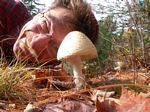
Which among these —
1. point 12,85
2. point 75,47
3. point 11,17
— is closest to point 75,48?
point 75,47

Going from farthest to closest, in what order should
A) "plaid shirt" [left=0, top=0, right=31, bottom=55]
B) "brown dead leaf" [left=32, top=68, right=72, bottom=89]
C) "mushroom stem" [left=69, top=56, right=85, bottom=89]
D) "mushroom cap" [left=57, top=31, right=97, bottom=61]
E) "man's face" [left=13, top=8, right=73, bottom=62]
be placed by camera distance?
1. "plaid shirt" [left=0, top=0, right=31, bottom=55]
2. "man's face" [left=13, top=8, right=73, bottom=62]
3. "brown dead leaf" [left=32, top=68, right=72, bottom=89]
4. "mushroom stem" [left=69, top=56, right=85, bottom=89]
5. "mushroom cap" [left=57, top=31, right=97, bottom=61]

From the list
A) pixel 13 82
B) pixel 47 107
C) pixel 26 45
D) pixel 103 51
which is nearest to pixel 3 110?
pixel 47 107

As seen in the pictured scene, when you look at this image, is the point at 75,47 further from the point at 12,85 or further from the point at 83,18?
the point at 83,18

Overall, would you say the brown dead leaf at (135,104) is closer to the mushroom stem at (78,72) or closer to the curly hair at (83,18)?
the mushroom stem at (78,72)

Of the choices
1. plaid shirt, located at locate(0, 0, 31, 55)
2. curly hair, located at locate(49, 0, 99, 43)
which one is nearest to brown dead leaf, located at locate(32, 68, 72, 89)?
curly hair, located at locate(49, 0, 99, 43)

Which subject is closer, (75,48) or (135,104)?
(135,104)

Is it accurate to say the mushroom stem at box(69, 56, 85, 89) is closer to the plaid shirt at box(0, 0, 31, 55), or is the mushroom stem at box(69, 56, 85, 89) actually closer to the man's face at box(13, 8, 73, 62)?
the man's face at box(13, 8, 73, 62)

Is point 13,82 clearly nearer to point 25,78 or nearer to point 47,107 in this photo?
point 25,78

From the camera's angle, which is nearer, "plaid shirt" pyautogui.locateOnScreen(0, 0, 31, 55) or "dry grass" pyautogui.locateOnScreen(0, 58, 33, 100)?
"dry grass" pyautogui.locateOnScreen(0, 58, 33, 100)
